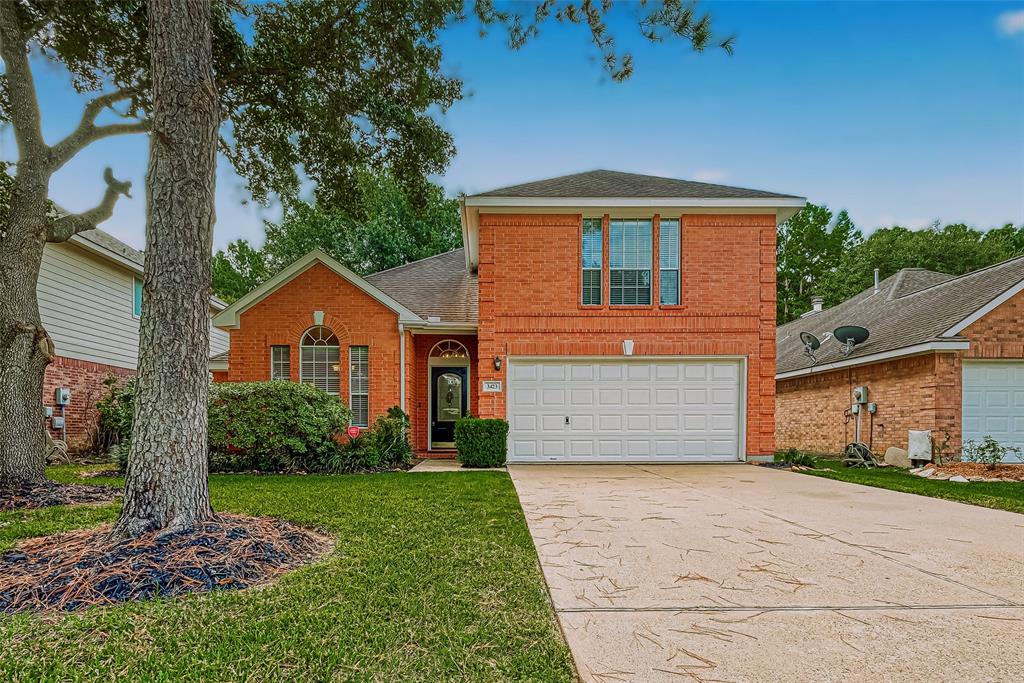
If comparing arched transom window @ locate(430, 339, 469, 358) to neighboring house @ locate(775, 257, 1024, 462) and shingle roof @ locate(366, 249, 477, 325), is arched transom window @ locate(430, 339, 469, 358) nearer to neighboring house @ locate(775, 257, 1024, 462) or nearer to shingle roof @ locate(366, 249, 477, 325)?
shingle roof @ locate(366, 249, 477, 325)

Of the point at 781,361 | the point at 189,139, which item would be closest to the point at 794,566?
the point at 189,139

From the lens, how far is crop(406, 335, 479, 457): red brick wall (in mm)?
12781

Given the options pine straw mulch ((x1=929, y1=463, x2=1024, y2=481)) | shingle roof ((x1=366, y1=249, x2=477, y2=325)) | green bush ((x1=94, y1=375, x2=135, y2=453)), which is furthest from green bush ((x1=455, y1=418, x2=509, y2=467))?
pine straw mulch ((x1=929, y1=463, x2=1024, y2=481))

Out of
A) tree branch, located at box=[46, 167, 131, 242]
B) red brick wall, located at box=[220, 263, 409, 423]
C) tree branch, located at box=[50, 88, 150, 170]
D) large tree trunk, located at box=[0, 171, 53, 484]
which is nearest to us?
large tree trunk, located at box=[0, 171, 53, 484]

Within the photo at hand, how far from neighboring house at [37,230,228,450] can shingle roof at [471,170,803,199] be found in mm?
9680

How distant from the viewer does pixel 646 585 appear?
140 inches

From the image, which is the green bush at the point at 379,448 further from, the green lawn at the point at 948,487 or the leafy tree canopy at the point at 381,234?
the leafy tree canopy at the point at 381,234

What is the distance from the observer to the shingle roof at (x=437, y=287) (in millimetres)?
13156

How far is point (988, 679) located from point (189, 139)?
571 cm

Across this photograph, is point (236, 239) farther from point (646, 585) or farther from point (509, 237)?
point (646, 585)

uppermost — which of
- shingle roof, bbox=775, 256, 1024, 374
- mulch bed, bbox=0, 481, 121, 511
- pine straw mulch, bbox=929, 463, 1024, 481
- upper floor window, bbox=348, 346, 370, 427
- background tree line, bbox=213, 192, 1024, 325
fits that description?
background tree line, bbox=213, 192, 1024, 325

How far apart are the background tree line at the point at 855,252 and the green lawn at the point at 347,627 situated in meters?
34.6

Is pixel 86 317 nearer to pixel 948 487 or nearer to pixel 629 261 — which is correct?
pixel 629 261

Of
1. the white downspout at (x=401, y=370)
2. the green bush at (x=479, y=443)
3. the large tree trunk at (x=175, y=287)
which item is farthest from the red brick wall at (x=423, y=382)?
the large tree trunk at (x=175, y=287)
